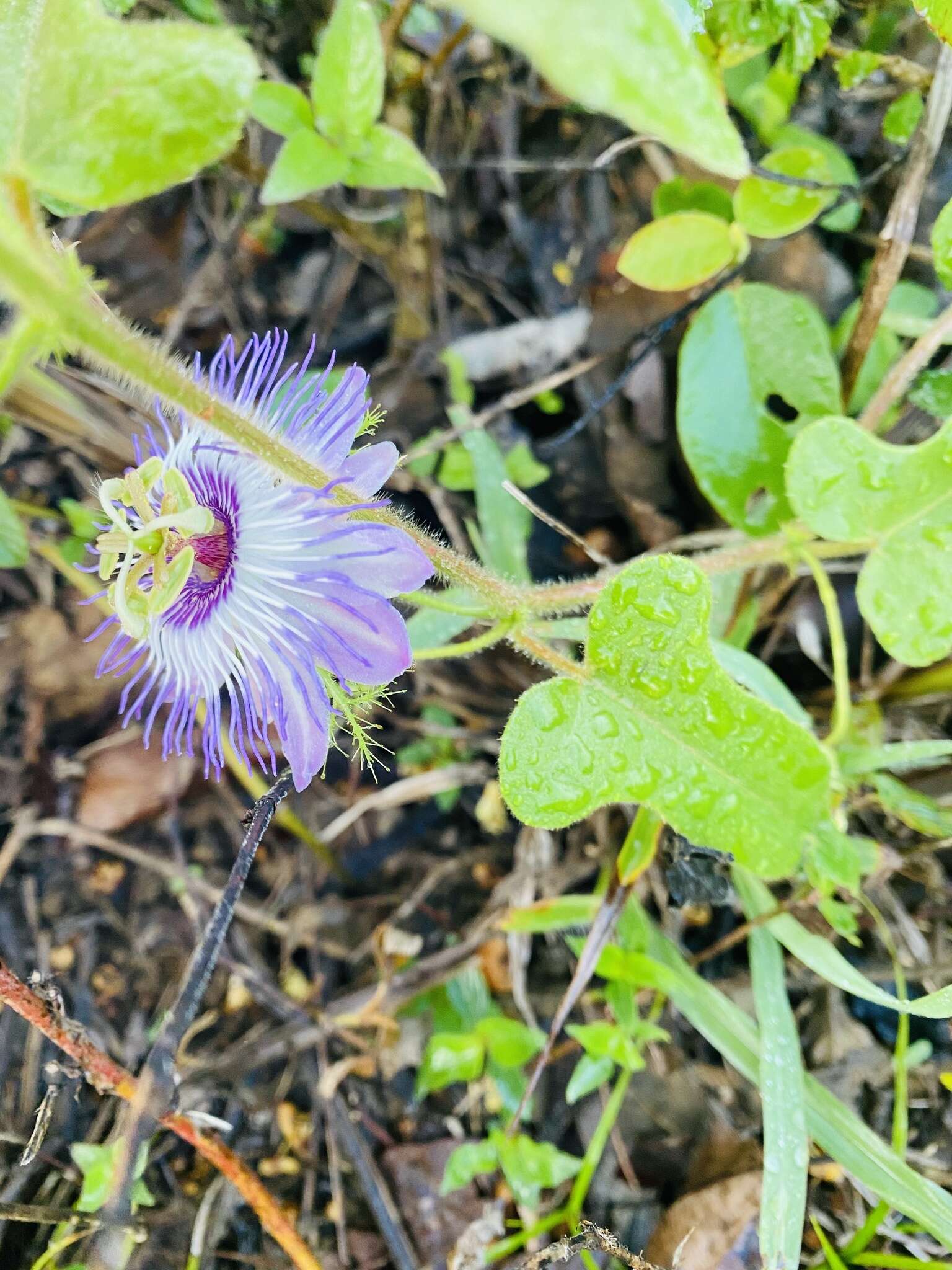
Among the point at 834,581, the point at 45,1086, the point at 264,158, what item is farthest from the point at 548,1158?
the point at 264,158

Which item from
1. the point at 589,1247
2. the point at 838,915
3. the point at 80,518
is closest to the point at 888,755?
the point at 838,915

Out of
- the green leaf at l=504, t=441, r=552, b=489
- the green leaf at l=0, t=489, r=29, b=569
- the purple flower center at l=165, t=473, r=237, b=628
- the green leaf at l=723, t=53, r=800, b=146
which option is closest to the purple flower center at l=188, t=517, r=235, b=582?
the purple flower center at l=165, t=473, r=237, b=628

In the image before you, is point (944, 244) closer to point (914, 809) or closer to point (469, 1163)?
point (914, 809)

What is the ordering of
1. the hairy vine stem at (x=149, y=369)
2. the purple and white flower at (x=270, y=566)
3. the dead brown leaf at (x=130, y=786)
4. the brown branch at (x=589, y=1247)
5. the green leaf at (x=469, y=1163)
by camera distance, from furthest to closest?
the dead brown leaf at (x=130, y=786), the green leaf at (x=469, y=1163), the brown branch at (x=589, y=1247), the purple and white flower at (x=270, y=566), the hairy vine stem at (x=149, y=369)

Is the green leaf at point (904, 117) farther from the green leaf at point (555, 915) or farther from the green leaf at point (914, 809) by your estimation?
the green leaf at point (555, 915)

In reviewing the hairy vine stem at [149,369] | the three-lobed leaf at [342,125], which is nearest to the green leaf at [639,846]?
the hairy vine stem at [149,369]

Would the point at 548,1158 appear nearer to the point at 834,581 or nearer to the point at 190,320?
the point at 834,581
